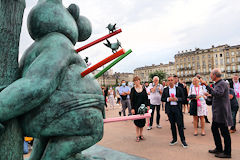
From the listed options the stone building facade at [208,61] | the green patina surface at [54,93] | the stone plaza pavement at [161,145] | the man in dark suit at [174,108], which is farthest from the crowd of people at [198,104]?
the stone building facade at [208,61]

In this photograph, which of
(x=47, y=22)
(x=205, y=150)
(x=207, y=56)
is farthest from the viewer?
(x=207, y=56)

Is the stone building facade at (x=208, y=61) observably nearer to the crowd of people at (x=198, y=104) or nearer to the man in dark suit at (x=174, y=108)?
the crowd of people at (x=198, y=104)

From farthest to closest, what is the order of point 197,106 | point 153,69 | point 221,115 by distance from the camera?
point 153,69
point 197,106
point 221,115

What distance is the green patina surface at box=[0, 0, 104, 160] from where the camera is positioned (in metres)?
1.13

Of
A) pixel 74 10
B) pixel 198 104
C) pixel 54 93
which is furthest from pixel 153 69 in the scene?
pixel 54 93

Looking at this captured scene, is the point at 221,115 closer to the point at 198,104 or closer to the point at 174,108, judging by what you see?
the point at 174,108

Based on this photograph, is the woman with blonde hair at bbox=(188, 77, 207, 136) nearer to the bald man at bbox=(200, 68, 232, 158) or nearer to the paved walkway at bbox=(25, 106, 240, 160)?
the paved walkway at bbox=(25, 106, 240, 160)

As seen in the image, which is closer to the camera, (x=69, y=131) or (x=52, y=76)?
(x=52, y=76)

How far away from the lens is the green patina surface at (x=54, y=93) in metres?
1.13

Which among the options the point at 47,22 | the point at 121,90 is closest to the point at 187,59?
the point at 121,90

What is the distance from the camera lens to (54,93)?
126 cm

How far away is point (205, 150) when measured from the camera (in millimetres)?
3850

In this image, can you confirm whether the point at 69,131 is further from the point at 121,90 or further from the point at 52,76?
the point at 121,90

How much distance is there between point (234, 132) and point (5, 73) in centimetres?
599
